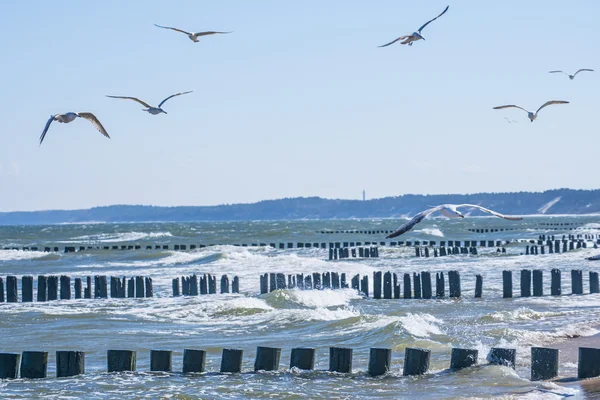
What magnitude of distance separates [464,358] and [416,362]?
60 centimetres

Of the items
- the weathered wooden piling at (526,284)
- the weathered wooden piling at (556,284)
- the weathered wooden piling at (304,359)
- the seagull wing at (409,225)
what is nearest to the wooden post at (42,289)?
the weathered wooden piling at (526,284)

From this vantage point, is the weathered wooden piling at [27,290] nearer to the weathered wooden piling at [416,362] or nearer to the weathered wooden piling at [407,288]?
the weathered wooden piling at [407,288]

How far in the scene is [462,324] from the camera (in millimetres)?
17781

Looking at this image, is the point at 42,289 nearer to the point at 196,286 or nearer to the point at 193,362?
the point at 196,286

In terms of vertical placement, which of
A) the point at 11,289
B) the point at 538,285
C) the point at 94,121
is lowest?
the point at 11,289

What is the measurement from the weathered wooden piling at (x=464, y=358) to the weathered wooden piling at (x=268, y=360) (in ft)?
7.05

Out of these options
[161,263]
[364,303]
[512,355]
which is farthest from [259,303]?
[161,263]

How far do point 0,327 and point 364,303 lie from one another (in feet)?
26.2

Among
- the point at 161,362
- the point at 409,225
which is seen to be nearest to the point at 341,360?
the point at 161,362

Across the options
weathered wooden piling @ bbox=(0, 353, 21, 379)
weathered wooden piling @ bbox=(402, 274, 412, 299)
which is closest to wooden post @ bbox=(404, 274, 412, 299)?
weathered wooden piling @ bbox=(402, 274, 412, 299)

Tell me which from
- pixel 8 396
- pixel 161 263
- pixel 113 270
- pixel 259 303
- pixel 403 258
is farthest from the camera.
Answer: pixel 161 263

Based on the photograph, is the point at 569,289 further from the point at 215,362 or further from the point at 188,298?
the point at 215,362

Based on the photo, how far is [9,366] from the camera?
12.2 m

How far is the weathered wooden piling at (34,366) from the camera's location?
12289 millimetres
